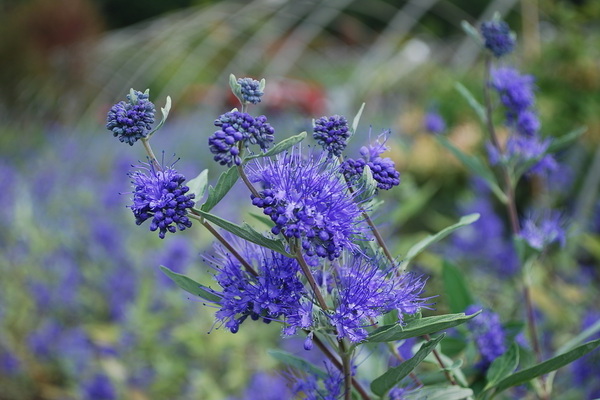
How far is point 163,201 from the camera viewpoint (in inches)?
33.7

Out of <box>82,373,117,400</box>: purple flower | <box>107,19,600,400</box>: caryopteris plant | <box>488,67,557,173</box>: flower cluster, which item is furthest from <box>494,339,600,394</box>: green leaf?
<box>82,373,117,400</box>: purple flower

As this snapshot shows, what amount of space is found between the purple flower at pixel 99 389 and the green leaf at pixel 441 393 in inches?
79.7

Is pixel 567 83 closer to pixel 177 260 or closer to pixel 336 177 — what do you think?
pixel 177 260

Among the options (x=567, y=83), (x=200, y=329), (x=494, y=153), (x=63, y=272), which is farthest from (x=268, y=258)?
(x=567, y=83)

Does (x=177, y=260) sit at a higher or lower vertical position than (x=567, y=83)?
lower

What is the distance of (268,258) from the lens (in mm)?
1008

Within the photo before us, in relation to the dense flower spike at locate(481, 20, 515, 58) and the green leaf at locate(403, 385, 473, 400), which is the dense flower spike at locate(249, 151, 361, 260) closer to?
the green leaf at locate(403, 385, 473, 400)

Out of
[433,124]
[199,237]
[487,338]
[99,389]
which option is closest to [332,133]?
[487,338]

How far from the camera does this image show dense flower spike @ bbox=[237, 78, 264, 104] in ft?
2.93

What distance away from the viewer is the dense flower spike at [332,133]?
927 millimetres

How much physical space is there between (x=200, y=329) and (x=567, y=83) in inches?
135

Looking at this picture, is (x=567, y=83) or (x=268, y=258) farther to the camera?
(x=567, y=83)

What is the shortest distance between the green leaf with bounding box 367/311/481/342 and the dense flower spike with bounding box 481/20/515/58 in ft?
2.82

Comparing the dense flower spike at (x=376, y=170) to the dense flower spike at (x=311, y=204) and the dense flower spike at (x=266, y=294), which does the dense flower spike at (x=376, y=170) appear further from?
the dense flower spike at (x=266, y=294)
